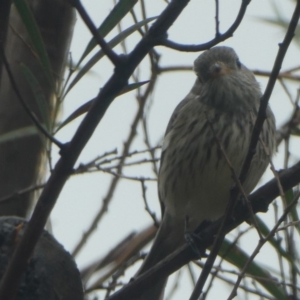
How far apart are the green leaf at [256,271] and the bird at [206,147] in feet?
1.84

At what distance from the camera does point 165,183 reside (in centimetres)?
534

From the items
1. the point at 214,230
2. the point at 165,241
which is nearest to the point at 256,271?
the point at 214,230

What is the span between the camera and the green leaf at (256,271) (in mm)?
4000

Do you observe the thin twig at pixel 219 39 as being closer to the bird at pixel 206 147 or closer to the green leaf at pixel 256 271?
the green leaf at pixel 256 271

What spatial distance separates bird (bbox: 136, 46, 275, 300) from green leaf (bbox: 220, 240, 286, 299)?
0.56 metres

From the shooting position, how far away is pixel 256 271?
423 cm

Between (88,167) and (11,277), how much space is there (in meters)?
1.56

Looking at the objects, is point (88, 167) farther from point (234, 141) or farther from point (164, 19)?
point (164, 19)

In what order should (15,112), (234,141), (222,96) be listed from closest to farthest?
(15,112)
(234,141)
(222,96)

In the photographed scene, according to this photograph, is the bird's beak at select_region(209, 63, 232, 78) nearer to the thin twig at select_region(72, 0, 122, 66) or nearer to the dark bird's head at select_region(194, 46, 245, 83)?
the dark bird's head at select_region(194, 46, 245, 83)

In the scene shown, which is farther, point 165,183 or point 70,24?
point 165,183

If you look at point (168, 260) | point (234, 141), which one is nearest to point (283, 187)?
point (168, 260)

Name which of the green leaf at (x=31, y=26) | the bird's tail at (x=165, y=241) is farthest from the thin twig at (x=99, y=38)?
the bird's tail at (x=165, y=241)

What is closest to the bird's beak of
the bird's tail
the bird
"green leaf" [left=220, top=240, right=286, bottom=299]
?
the bird
